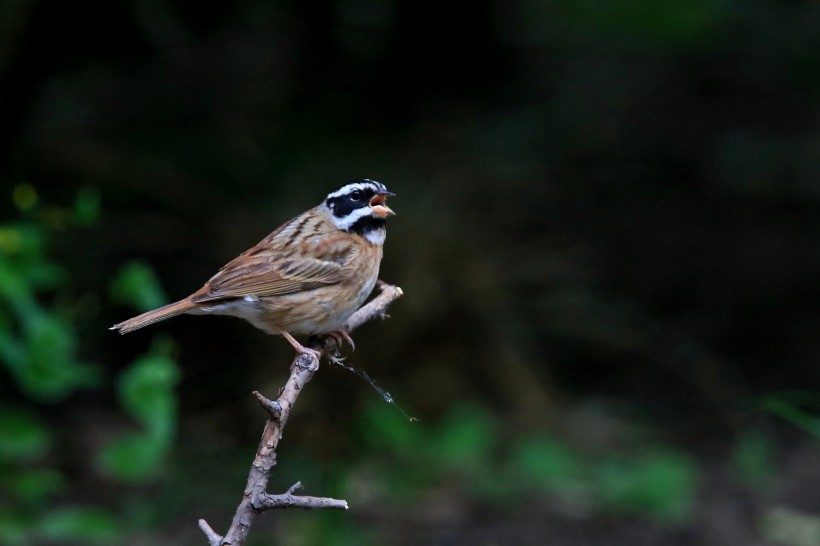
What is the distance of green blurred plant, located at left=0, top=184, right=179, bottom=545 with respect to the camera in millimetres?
4684

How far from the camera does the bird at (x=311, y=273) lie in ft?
15.3

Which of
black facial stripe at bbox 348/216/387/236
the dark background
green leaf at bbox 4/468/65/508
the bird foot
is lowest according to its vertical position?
green leaf at bbox 4/468/65/508

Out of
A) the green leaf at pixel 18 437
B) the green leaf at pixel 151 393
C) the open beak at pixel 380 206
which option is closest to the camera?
the green leaf at pixel 151 393

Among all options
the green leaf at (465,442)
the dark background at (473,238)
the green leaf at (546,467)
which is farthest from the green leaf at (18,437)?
the green leaf at (546,467)

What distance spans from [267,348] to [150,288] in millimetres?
2685

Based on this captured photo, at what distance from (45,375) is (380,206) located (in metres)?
1.55

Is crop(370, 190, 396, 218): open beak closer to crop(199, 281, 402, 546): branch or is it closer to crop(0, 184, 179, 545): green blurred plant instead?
crop(0, 184, 179, 545): green blurred plant

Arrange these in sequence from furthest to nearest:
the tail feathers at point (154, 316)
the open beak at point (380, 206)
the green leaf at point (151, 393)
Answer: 1. the open beak at point (380, 206)
2. the green leaf at point (151, 393)
3. the tail feathers at point (154, 316)

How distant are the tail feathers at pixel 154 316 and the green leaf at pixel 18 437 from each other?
1.26 m

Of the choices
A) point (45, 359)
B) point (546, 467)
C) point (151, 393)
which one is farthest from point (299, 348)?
point (546, 467)

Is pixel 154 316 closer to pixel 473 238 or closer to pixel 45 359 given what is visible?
pixel 45 359

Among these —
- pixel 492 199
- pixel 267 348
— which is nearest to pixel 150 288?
pixel 267 348

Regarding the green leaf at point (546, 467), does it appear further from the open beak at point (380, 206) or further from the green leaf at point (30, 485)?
the green leaf at point (30, 485)

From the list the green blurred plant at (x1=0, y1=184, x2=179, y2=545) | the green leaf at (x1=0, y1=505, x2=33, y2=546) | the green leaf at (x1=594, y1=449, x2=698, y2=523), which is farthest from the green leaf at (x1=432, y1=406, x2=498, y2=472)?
the green leaf at (x1=0, y1=505, x2=33, y2=546)
